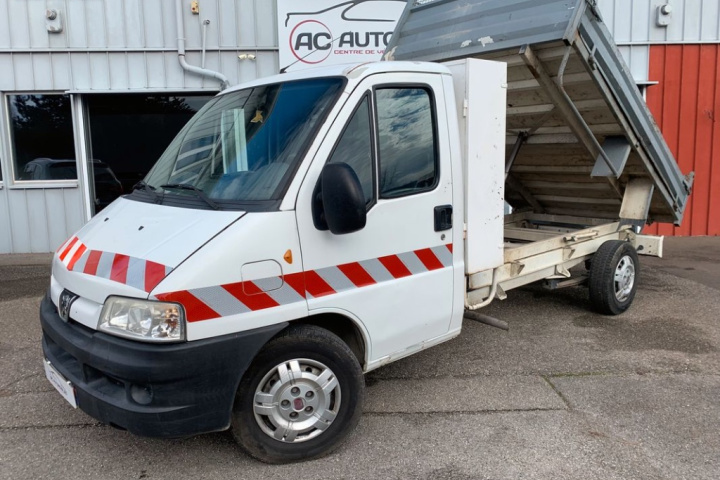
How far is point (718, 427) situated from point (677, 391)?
1.71 ft

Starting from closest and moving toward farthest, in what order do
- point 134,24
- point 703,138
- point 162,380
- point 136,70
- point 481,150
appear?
point 162,380 → point 481,150 → point 134,24 → point 136,70 → point 703,138

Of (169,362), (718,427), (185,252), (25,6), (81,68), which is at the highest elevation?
(25,6)

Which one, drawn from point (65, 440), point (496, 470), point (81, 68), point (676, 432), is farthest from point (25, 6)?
point (676, 432)

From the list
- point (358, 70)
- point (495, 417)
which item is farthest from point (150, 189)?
point (495, 417)

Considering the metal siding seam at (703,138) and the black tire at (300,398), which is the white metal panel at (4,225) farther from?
the metal siding seam at (703,138)

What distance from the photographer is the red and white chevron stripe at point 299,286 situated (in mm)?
2758

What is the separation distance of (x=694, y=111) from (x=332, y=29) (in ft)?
20.7

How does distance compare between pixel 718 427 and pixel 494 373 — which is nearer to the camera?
pixel 718 427

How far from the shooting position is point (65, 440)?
11.4 ft

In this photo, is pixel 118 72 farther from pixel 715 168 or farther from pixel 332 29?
pixel 715 168

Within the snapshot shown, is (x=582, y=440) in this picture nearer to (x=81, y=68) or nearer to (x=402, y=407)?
(x=402, y=407)

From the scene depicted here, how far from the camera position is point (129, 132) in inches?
375

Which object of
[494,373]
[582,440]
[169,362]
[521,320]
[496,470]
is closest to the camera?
[169,362]

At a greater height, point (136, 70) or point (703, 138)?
point (136, 70)
